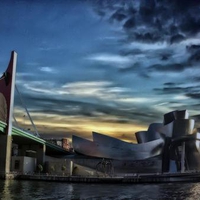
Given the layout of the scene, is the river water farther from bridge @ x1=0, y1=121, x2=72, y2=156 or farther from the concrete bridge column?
the concrete bridge column

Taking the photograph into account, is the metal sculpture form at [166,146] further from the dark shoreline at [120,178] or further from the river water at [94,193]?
the river water at [94,193]

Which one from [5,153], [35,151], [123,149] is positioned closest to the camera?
[5,153]

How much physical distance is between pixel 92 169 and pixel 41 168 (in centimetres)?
1219

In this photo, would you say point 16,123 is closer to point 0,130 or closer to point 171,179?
point 0,130

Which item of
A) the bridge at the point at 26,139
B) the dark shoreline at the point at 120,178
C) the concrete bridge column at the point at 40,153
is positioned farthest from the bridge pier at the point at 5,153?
the concrete bridge column at the point at 40,153

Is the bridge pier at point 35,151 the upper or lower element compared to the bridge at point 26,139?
lower

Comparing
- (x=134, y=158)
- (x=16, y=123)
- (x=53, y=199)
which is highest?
(x=16, y=123)

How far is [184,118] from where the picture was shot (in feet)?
257

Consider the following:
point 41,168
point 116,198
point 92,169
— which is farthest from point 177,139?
point 116,198

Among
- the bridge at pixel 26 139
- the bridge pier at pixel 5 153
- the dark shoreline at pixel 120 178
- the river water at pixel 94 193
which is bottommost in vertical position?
the river water at pixel 94 193

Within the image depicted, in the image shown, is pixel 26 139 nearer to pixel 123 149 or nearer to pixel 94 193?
pixel 123 149

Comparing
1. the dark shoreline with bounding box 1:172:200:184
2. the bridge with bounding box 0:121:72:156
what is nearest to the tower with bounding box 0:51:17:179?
the bridge with bounding box 0:121:72:156

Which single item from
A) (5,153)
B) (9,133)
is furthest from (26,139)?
(5,153)

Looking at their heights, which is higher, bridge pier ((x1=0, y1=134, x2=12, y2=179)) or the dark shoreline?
bridge pier ((x1=0, y1=134, x2=12, y2=179))
